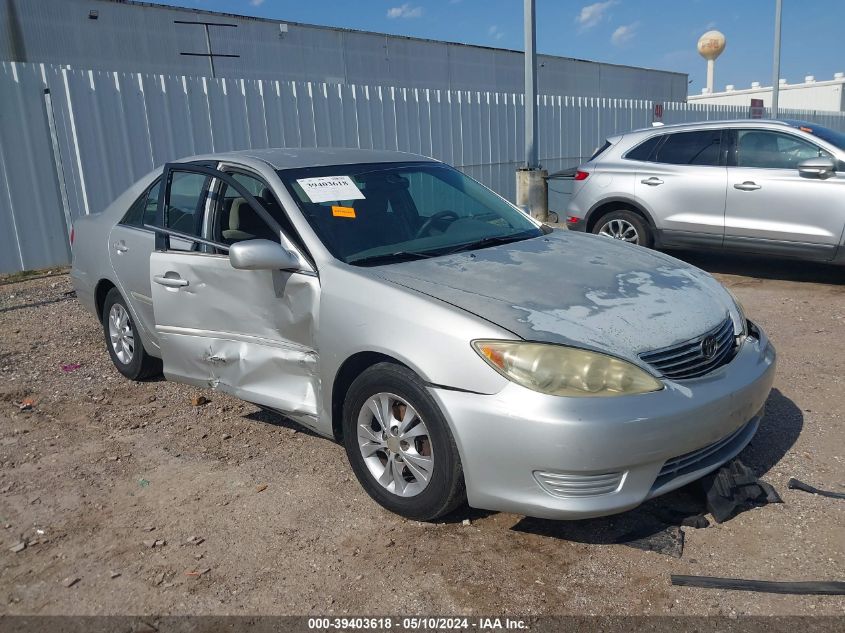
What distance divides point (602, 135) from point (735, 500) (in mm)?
14039

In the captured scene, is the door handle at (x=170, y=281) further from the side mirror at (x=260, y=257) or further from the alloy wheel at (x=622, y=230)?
the alloy wheel at (x=622, y=230)

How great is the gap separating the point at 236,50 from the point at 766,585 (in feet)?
68.7

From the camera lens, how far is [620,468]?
2707mm

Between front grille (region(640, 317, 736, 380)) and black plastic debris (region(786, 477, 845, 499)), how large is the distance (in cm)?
69

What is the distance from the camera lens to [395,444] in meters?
3.12

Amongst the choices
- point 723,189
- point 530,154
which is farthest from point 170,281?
point 530,154

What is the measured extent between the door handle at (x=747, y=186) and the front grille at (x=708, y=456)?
466 cm

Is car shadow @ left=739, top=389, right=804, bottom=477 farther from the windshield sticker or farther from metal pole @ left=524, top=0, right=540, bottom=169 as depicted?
metal pole @ left=524, top=0, right=540, bottom=169

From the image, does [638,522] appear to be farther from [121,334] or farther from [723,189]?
[723,189]

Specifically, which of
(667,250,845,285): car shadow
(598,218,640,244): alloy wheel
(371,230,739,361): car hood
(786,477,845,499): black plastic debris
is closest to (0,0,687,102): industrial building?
(598,218,640,244): alloy wheel

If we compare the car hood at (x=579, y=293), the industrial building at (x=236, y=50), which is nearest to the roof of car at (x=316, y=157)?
the car hood at (x=579, y=293)

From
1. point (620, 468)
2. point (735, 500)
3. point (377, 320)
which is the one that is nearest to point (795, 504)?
point (735, 500)

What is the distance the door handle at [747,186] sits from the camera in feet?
23.8

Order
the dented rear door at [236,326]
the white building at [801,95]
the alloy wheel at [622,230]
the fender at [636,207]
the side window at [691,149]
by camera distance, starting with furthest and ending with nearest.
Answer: the white building at [801,95] → the alloy wheel at [622,230] → the fender at [636,207] → the side window at [691,149] → the dented rear door at [236,326]
